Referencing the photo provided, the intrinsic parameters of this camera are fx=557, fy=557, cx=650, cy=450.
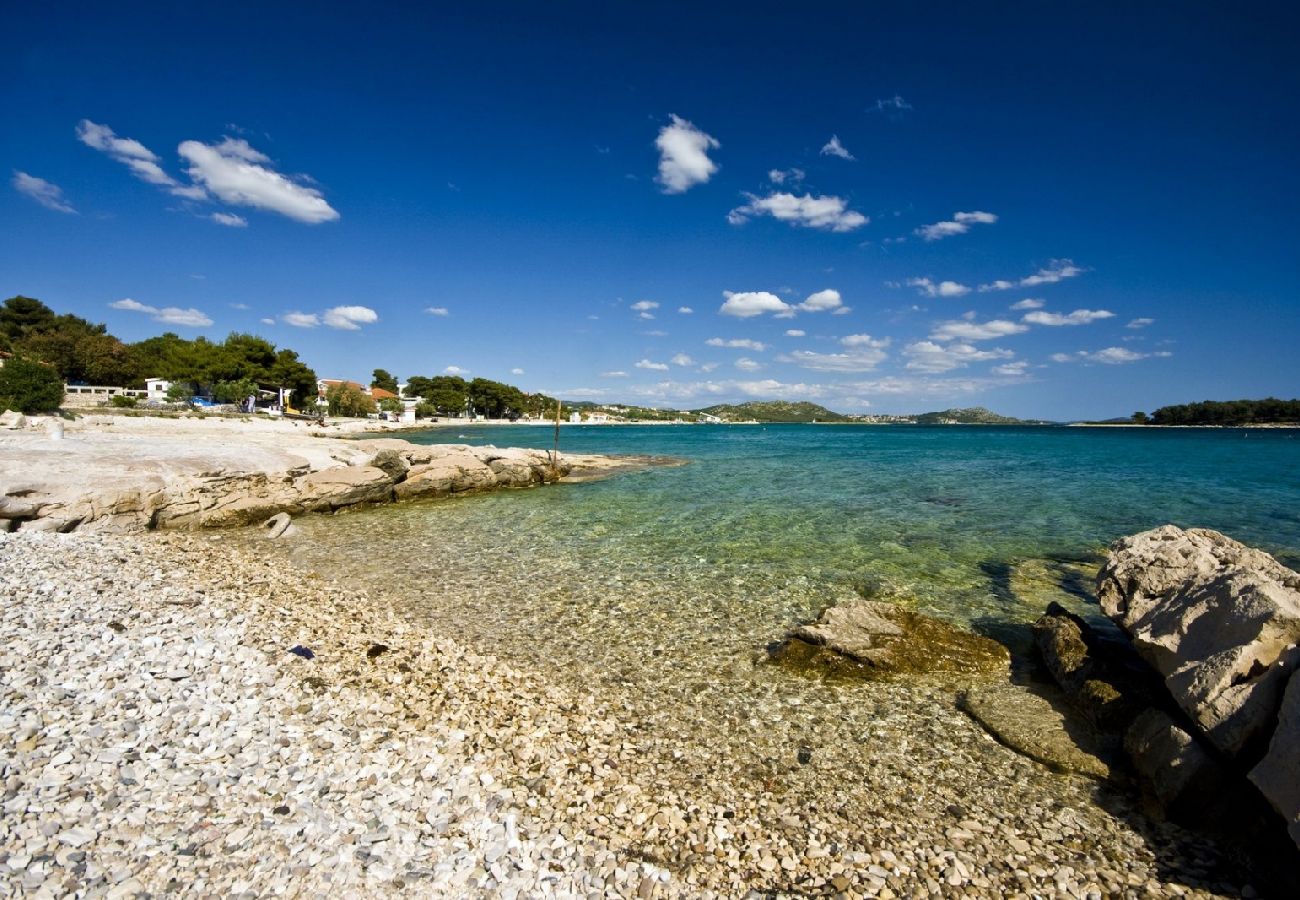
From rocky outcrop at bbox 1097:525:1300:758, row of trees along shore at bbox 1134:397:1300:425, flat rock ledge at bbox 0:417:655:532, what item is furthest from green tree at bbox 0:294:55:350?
row of trees along shore at bbox 1134:397:1300:425

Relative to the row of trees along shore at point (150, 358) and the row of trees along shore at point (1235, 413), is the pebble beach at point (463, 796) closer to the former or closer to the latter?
the row of trees along shore at point (150, 358)

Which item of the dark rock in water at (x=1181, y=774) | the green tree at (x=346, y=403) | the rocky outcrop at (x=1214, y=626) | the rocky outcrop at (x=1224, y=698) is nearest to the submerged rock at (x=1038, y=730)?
the rocky outcrop at (x=1224, y=698)

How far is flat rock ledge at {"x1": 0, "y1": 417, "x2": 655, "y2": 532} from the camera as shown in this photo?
1614 cm

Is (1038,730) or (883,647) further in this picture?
(883,647)

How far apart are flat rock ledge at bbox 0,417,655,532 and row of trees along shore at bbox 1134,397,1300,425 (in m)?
224

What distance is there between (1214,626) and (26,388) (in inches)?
2658

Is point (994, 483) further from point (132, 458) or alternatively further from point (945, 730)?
point (132, 458)

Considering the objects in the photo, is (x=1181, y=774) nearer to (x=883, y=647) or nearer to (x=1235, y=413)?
(x=883, y=647)

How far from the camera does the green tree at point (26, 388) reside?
43125mm

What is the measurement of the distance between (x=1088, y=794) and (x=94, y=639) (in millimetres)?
12673

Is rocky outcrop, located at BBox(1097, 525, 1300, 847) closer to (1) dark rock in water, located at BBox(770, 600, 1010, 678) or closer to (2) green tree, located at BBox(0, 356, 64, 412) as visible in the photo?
(1) dark rock in water, located at BBox(770, 600, 1010, 678)

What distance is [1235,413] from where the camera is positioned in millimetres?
164250

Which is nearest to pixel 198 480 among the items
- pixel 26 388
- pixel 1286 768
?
pixel 1286 768

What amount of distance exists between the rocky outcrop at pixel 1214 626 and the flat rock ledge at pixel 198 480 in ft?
78.7
